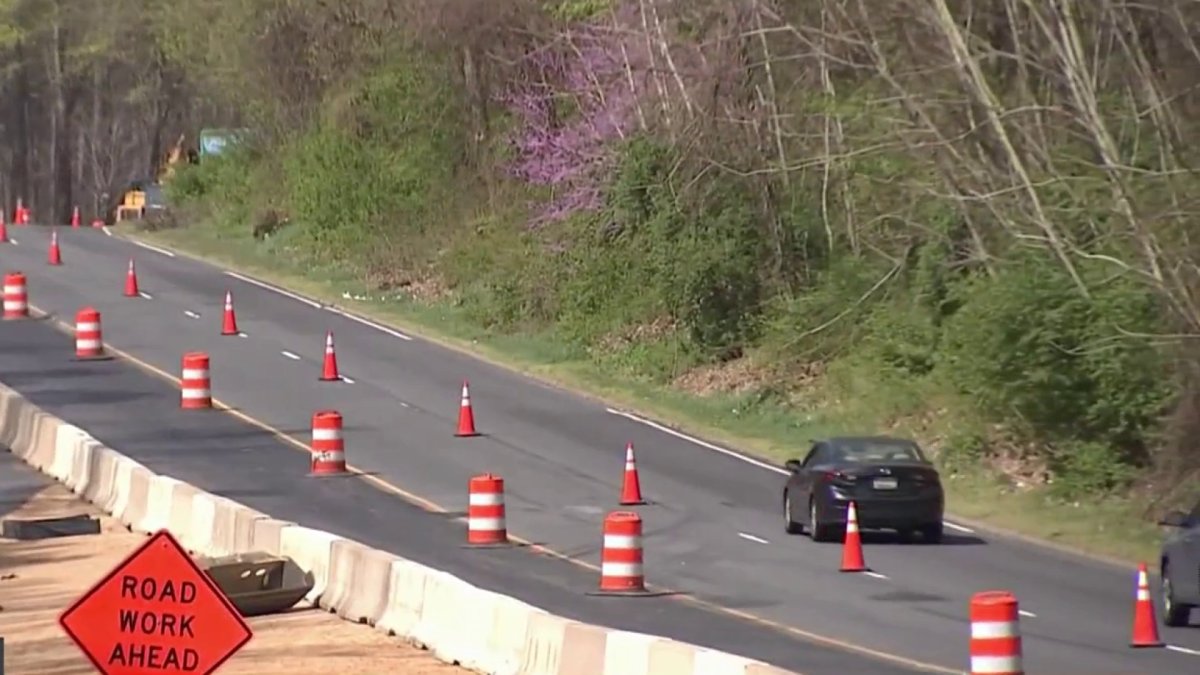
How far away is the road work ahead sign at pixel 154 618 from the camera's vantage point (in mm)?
10047

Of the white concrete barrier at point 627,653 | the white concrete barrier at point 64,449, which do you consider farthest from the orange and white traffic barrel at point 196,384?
the white concrete barrier at point 627,653

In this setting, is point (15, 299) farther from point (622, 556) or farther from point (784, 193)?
point (622, 556)

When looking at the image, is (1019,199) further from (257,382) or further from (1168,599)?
(257,382)

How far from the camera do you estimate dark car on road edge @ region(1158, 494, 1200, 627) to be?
20250 mm

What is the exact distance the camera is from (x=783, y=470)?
111ft

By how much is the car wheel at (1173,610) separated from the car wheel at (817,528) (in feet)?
21.1

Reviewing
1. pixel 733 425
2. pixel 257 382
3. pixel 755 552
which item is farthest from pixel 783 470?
pixel 257 382

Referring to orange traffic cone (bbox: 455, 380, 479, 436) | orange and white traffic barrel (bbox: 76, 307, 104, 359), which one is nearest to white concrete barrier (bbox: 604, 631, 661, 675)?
orange traffic cone (bbox: 455, 380, 479, 436)

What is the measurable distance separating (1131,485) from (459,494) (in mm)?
8990

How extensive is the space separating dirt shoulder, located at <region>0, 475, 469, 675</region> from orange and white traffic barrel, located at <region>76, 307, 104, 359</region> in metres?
15.4

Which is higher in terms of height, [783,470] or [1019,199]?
[1019,199]

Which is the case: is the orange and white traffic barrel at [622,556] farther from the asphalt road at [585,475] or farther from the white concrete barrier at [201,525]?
the white concrete barrier at [201,525]

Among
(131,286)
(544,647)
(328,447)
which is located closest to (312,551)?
(544,647)

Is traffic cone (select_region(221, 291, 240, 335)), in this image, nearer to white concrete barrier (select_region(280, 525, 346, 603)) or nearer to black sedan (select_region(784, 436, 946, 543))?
black sedan (select_region(784, 436, 946, 543))
